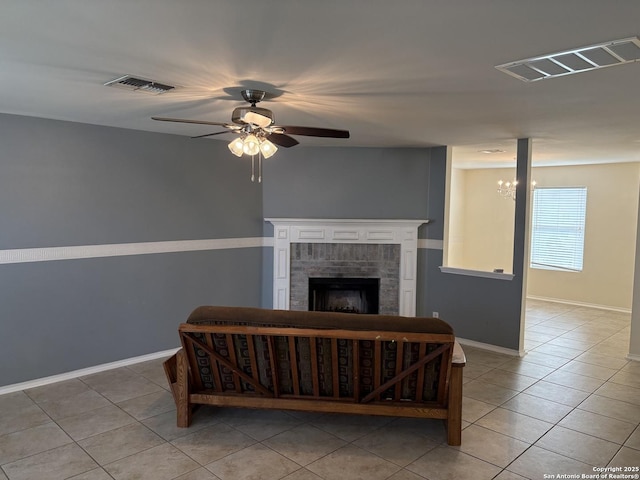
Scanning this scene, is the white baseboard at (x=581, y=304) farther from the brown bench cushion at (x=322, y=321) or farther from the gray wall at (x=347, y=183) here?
the brown bench cushion at (x=322, y=321)

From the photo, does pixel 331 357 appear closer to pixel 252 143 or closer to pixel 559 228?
pixel 252 143

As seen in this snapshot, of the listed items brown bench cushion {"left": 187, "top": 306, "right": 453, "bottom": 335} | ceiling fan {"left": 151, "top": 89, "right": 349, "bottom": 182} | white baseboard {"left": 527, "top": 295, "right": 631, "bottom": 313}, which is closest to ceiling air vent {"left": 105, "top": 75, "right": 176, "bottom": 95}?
ceiling fan {"left": 151, "top": 89, "right": 349, "bottom": 182}

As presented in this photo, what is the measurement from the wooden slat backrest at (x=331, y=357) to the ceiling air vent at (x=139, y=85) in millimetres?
1583

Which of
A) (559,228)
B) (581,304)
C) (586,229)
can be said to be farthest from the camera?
(559,228)

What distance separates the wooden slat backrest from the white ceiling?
1595 mm

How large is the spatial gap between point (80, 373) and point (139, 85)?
9.61ft

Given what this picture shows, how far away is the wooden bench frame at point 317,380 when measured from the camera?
294 centimetres

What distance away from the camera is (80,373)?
14.2 ft

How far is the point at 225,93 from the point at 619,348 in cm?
542

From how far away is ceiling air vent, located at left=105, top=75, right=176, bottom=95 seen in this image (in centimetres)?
278

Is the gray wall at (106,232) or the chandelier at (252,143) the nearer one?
the chandelier at (252,143)

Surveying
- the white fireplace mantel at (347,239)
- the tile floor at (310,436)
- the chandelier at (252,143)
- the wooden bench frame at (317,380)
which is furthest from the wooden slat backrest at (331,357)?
the white fireplace mantel at (347,239)

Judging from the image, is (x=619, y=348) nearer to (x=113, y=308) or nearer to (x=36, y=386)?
(x=113, y=308)

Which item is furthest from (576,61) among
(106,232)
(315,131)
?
(106,232)
